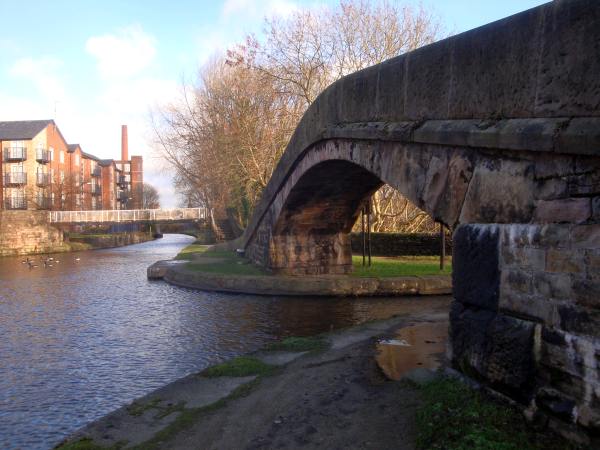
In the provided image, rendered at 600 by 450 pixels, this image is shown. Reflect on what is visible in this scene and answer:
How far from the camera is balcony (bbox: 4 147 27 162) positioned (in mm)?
45719

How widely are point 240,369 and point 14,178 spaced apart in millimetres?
47405

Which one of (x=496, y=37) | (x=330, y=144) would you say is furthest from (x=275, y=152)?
(x=496, y=37)

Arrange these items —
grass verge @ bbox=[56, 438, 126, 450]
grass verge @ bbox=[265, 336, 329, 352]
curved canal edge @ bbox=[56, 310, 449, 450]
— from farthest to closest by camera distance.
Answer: grass verge @ bbox=[265, 336, 329, 352], curved canal edge @ bbox=[56, 310, 449, 450], grass verge @ bbox=[56, 438, 126, 450]

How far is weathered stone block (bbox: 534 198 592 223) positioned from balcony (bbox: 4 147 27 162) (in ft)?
164

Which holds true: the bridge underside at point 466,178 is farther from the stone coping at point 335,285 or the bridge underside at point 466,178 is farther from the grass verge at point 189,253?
the grass verge at point 189,253

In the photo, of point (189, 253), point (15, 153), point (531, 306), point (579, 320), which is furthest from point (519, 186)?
point (15, 153)

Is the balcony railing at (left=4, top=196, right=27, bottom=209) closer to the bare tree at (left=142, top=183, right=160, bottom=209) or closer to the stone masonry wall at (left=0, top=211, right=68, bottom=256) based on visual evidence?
the stone masonry wall at (left=0, top=211, right=68, bottom=256)

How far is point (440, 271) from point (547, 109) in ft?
36.3

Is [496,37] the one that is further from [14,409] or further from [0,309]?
[0,309]

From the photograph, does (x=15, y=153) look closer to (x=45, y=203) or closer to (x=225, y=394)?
(x=45, y=203)

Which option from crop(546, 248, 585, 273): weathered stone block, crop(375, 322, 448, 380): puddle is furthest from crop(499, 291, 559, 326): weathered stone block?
crop(375, 322, 448, 380): puddle

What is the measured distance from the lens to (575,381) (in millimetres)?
3010

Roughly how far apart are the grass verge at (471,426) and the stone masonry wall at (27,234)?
32.7 m

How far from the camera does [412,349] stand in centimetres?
610
